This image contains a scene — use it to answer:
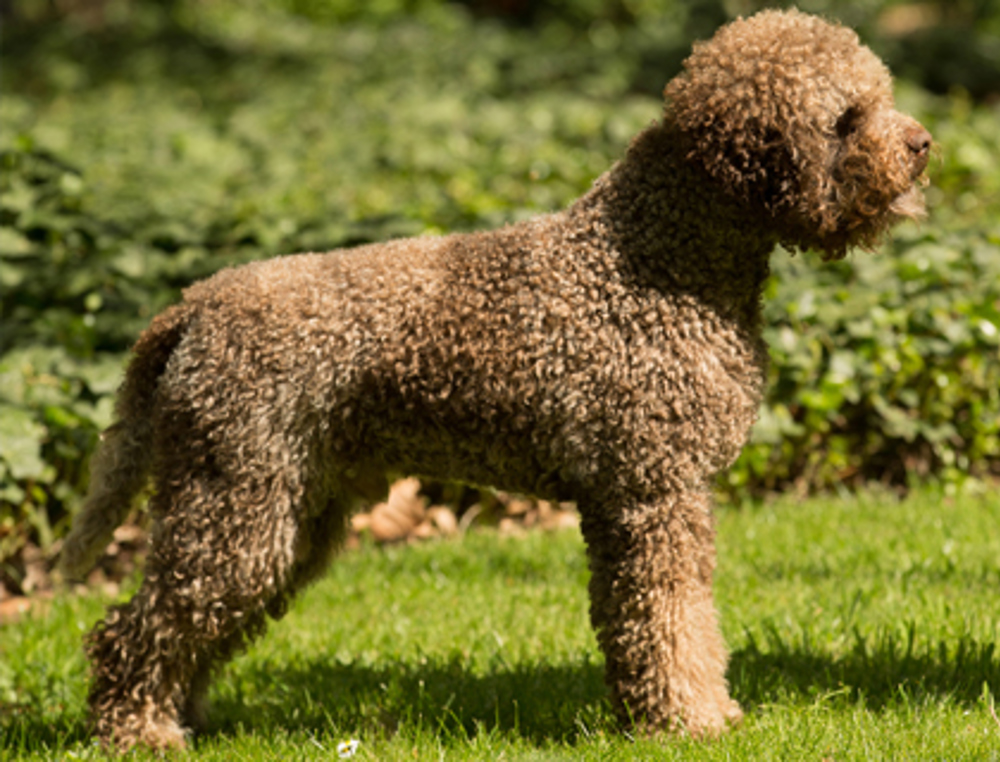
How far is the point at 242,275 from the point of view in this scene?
3.59 m

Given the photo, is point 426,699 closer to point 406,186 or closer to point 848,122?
point 848,122

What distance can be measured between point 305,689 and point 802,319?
3.22m

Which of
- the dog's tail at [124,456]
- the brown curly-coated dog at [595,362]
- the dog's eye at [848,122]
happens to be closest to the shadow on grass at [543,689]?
the brown curly-coated dog at [595,362]

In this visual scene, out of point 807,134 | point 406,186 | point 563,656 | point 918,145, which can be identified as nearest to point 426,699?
point 563,656

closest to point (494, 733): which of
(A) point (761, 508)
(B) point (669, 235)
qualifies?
(B) point (669, 235)

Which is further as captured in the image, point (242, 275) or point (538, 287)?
point (242, 275)

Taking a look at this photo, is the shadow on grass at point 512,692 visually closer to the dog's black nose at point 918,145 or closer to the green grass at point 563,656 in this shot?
the green grass at point 563,656

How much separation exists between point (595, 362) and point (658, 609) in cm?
72

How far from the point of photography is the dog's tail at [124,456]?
3.71 m

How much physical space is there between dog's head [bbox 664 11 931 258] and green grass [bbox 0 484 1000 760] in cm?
142

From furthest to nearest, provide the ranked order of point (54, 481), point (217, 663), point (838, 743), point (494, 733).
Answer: point (54, 481)
point (217, 663)
point (494, 733)
point (838, 743)

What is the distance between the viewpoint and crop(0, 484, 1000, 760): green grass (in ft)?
11.1

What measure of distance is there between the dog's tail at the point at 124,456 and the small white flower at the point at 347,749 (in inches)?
42.4

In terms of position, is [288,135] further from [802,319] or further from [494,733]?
[494,733]
